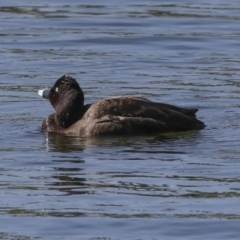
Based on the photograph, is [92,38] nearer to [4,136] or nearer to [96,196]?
[4,136]

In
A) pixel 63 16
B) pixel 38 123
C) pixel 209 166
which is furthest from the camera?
pixel 63 16

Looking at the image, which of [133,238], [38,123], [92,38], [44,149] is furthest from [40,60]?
[133,238]

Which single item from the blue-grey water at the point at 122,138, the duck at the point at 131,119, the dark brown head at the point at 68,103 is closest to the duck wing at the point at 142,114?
the duck at the point at 131,119

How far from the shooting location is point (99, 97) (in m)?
18.0

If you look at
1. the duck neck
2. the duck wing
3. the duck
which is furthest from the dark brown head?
the duck wing

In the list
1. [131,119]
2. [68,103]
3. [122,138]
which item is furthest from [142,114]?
[68,103]

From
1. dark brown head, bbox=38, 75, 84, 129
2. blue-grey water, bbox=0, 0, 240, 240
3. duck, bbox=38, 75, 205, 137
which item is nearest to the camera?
blue-grey water, bbox=0, 0, 240, 240

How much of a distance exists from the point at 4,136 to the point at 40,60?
583 cm

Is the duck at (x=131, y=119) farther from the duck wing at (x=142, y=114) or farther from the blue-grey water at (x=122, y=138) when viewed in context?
the blue-grey water at (x=122, y=138)

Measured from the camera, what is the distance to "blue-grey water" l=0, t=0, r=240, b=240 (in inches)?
436

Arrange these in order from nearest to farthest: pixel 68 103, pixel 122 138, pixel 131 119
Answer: pixel 122 138 < pixel 131 119 < pixel 68 103

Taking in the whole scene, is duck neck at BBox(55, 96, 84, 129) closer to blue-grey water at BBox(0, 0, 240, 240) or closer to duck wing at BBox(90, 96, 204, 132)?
blue-grey water at BBox(0, 0, 240, 240)

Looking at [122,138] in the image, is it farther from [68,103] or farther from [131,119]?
[68,103]

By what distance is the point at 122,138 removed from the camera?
1528 centimetres
